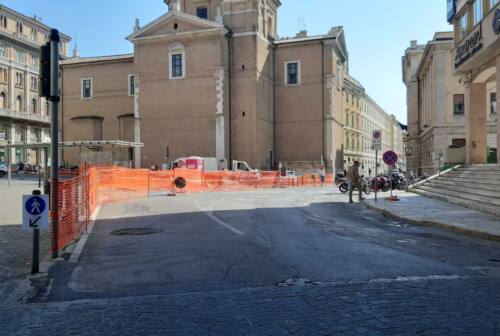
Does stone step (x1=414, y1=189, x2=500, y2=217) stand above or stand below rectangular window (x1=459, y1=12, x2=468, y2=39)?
below

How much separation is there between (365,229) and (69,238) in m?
6.93

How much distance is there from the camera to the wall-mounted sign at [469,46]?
22328 mm

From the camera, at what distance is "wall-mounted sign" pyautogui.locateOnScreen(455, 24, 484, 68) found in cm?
2233

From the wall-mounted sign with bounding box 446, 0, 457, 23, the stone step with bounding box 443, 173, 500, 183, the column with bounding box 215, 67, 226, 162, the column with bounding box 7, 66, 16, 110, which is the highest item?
the column with bounding box 7, 66, 16, 110

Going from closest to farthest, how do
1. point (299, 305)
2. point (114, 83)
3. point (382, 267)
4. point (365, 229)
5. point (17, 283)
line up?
point (299, 305) → point (17, 283) → point (382, 267) → point (365, 229) → point (114, 83)

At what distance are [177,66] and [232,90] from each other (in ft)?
19.1

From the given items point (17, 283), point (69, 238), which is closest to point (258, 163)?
point (69, 238)

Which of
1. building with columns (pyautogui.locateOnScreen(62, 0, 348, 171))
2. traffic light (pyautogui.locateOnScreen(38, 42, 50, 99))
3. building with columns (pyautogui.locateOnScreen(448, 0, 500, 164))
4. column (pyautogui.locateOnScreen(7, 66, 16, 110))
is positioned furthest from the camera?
column (pyautogui.locateOnScreen(7, 66, 16, 110))

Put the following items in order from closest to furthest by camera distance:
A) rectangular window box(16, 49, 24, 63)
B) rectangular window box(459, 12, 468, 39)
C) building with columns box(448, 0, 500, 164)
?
building with columns box(448, 0, 500, 164) < rectangular window box(459, 12, 468, 39) < rectangular window box(16, 49, 24, 63)

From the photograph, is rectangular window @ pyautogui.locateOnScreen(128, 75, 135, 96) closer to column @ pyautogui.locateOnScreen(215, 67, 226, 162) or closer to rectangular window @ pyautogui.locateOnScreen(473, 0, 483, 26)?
column @ pyautogui.locateOnScreen(215, 67, 226, 162)

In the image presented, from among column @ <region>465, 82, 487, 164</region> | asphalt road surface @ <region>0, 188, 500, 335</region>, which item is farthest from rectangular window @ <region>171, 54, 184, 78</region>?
asphalt road surface @ <region>0, 188, 500, 335</region>

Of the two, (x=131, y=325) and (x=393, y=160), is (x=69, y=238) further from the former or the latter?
(x=393, y=160)

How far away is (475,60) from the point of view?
23.5 meters

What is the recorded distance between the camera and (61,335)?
15.4ft
